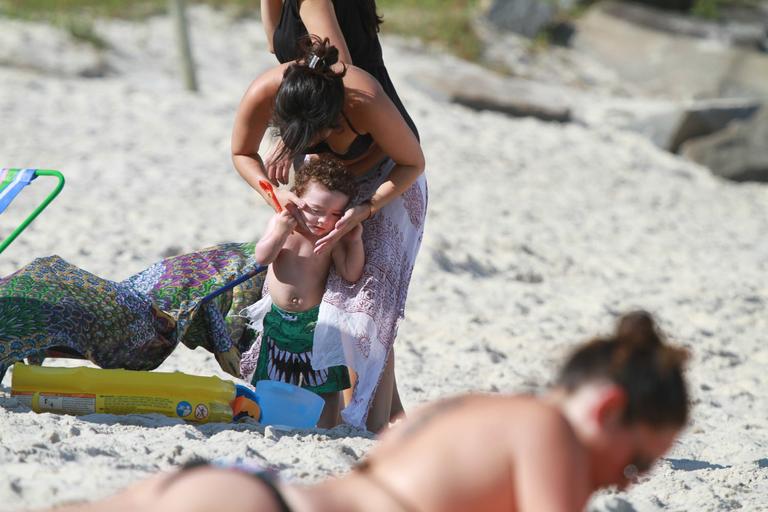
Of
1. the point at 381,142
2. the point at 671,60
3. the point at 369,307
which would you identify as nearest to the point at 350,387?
the point at 369,307

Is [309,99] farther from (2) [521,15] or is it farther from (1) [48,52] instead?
(2) [521,15]

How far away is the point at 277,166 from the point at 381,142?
37 centimetres

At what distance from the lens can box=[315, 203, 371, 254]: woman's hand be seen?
3.46 metres

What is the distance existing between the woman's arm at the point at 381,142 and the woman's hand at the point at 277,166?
25 centimetres

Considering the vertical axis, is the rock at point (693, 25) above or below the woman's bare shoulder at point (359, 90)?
below

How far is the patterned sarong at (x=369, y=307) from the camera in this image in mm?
3555

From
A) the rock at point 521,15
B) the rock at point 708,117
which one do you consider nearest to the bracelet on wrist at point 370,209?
the rock at point 708,117

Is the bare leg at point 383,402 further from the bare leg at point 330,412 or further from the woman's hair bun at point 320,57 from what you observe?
the woman's hair bun at point 320,57

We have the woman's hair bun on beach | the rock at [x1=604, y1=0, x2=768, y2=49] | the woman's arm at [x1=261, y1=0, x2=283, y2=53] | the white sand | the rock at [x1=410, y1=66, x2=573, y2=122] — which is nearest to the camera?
the white sand

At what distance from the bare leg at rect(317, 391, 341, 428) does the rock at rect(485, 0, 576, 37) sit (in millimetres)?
10405

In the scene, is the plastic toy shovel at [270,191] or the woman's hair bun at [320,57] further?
the plastic toy shovel at [270,191]

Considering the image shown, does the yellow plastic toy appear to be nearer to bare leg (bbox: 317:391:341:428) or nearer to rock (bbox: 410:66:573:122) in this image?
bare leg (bbox: 317:391:341:428)

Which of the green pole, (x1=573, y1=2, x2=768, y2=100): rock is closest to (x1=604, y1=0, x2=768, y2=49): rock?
(x1=573, y1=2, x2=768, y2=100): rock

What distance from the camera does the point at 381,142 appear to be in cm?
341
